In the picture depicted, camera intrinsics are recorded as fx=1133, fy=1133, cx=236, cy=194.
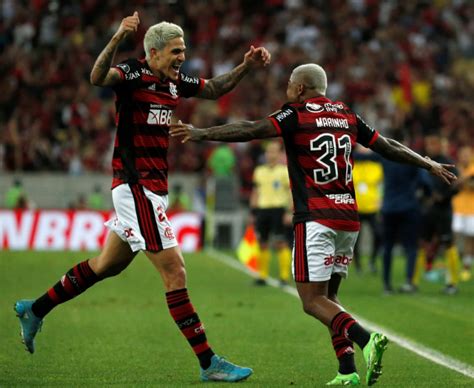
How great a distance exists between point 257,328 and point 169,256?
3.88m

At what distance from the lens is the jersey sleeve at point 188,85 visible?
8688mm

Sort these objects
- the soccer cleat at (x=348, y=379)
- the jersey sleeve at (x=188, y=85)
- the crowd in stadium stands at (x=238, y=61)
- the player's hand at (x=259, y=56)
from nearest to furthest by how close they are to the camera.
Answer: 1. the soccer cleat at (x=348, y=379)
2. the jersey sleeve at (x=188, y=85)
3. the player's hand at (x=259, y=56)
4. the crowd in stadium stands at (x=238, y=61)

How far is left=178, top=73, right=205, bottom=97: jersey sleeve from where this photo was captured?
8.69 m

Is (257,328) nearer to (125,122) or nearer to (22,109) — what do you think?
(125,122)

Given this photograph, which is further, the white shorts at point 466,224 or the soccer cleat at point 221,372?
the white shorts at point 466,224

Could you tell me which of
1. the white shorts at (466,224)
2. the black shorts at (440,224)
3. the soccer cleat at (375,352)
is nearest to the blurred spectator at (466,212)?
the white shorts at (466,224)

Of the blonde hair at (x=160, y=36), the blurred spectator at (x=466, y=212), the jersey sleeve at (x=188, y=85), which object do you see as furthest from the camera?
the blurred spectator at (x=466, y=212)

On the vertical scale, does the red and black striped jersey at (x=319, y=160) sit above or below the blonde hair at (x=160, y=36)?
below

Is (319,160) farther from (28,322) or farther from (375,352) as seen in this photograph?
(28,322)

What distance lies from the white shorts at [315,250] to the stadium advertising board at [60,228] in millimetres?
17065

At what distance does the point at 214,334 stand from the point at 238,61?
1998 centimetres

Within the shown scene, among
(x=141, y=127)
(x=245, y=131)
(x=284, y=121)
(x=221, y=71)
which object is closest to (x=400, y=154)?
(x=284, y=121)

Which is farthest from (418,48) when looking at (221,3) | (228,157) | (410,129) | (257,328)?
(257,328)

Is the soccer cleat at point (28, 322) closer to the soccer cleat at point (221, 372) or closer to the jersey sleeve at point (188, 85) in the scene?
the soccer cleat at point (221, 372)
